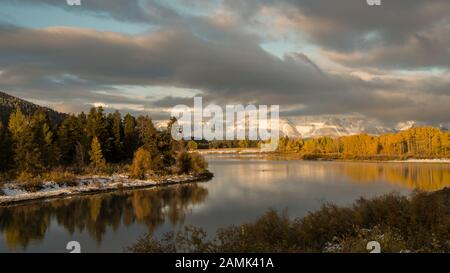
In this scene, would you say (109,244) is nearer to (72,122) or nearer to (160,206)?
(160,206)

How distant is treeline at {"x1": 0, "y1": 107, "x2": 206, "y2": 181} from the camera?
50941mm

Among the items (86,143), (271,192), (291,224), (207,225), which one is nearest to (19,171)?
(86,143)

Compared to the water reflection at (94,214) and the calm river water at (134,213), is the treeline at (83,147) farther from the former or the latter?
the calm river water at (134,213)

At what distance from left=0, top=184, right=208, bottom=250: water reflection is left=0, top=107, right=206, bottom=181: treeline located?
1280 centimetres

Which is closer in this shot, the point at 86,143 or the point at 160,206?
the point at 160,206

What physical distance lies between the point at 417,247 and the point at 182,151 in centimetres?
5421

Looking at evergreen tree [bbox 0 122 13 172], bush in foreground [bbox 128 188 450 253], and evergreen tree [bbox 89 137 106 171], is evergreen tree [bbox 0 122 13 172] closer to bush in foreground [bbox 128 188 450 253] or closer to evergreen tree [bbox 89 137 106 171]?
evergreen tree [bbox 89 137 106 171]

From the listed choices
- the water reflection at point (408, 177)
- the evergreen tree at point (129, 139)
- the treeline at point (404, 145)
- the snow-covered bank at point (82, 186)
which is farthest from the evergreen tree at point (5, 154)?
the treeline at point (404, 145)

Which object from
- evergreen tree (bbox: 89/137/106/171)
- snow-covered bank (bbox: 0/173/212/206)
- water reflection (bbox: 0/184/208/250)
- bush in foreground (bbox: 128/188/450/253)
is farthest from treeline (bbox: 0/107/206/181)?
bush in foreground (bbox: 128/188/450/253)

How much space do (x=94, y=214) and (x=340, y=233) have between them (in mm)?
19909

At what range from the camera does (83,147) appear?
65.2 m

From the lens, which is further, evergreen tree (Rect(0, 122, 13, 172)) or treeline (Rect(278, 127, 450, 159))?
treeline (Rect(278, 127, 450, 159))

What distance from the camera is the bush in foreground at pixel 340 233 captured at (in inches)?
530

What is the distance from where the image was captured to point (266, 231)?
16.4m
